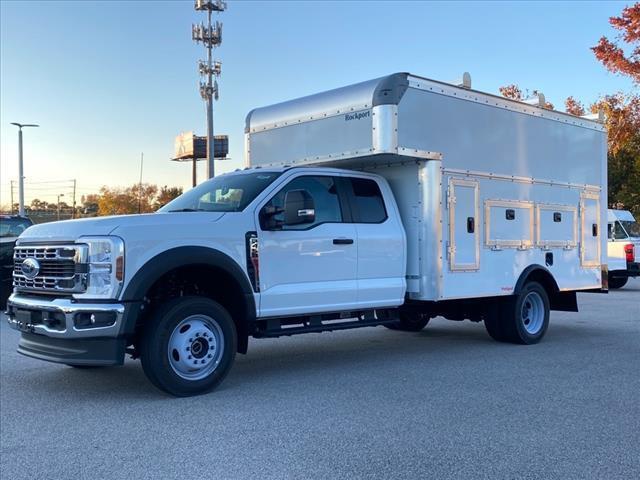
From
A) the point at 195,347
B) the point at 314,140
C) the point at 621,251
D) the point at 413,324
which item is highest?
the point at 314,140

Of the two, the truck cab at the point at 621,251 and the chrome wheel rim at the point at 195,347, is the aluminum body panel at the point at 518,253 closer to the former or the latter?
the chrome wheel rim at the point at 195,347

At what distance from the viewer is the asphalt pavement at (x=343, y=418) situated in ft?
14.1

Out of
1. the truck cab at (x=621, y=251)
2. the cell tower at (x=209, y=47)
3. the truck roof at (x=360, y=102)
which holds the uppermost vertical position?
the cell tower at (x=209, y=47)

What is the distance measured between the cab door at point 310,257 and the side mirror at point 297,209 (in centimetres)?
10

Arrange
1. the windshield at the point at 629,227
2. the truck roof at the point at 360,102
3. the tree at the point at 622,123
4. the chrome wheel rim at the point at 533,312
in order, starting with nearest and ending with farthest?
1. the truck roof at the point at 360,102
2. the chrome wheel rim at the point at 533,312
3. the windshield at the point at 629,227
4. the tree at the point at 622,123

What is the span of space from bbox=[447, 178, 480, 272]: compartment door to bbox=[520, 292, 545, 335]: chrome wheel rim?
1.42 m

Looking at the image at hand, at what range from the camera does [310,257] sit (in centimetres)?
691

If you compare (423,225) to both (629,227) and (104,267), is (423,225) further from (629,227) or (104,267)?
(629,227)

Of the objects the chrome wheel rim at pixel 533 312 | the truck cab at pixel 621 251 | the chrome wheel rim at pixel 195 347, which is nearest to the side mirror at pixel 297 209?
the chrome wheel rim at pixel 195 347

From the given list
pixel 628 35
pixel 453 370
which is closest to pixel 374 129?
pixel 453 370

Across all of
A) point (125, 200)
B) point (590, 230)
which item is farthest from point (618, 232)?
point (125, 200)

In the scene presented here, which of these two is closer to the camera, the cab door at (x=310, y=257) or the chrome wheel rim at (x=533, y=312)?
the cab door at (x=310, y=257)

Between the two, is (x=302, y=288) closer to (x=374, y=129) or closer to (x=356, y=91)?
(x=374, y=129)

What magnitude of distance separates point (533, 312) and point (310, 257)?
4.11 meters
